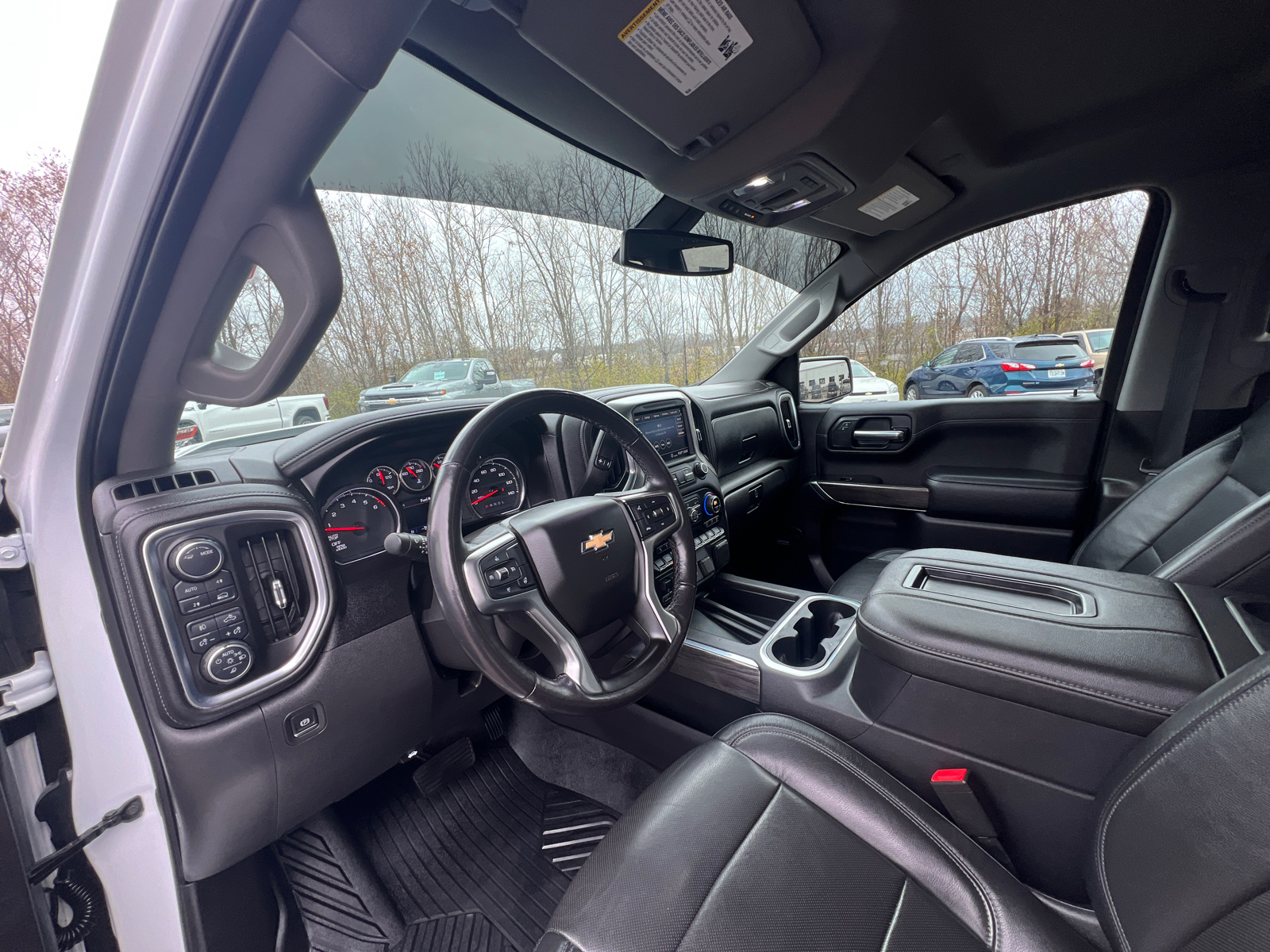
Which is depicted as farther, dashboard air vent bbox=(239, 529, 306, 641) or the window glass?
the window glass

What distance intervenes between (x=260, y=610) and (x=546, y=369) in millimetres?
1029

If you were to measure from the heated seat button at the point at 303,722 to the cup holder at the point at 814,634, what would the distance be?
1.03 m

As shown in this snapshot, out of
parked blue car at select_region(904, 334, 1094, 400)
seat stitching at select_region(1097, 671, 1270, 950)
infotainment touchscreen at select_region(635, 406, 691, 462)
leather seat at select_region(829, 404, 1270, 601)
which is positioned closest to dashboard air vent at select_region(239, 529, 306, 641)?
infotainment touchscreen at select_region(635, 406, 691, 462)

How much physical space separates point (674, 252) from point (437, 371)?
1161 mm

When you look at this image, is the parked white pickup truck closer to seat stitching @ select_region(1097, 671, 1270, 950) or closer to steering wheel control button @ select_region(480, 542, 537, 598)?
steering wheel control button @ select_region(480, 542, 537, 598)

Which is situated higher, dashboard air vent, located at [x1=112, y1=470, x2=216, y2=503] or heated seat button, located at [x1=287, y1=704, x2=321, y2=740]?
dashboard air vent, located at [x1=112, y1=470, x2=216, y2=503]

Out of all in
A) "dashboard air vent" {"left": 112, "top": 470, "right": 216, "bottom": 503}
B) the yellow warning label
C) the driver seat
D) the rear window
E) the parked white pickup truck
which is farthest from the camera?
the rear window

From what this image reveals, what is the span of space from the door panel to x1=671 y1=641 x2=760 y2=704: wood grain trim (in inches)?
54.4

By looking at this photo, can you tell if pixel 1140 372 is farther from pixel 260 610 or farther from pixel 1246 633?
pixel 260 610

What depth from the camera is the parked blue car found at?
2.23 metres

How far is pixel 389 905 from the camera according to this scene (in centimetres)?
134

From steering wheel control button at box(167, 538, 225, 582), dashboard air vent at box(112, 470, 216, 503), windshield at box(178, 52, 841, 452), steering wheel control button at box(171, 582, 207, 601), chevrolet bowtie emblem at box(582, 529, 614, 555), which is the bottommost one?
chevrolet bowtie emblem at box(582, 529, 614, 555)

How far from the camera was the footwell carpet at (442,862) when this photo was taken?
4.26 feet

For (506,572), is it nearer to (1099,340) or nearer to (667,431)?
(667,431)
